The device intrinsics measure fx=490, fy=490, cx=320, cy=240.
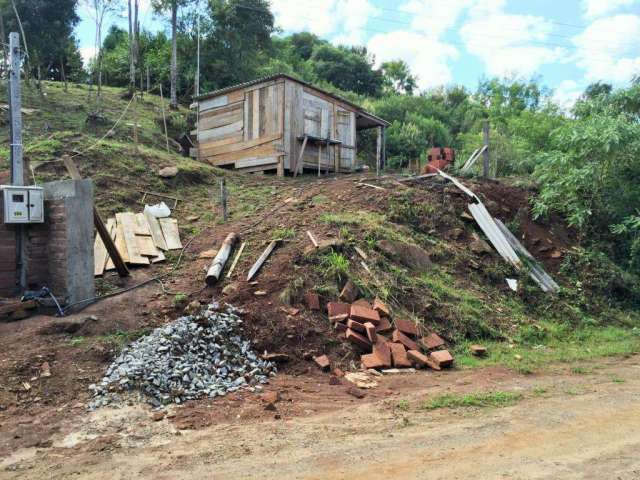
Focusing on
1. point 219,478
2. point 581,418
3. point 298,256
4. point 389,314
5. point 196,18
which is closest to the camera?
point 219,478

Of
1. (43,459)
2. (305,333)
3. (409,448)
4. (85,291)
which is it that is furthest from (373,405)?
(85,291)

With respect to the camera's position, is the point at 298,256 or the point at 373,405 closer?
the point at 373,405

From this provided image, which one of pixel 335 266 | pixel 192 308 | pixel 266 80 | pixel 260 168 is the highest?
pixel 266 80

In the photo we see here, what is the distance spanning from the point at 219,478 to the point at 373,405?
2.03m

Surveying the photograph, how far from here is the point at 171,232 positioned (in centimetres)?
906

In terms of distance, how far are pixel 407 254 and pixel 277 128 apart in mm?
7531

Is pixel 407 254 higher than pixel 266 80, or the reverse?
pixel 266 80

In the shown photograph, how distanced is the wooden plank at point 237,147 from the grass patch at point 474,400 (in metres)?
11.0

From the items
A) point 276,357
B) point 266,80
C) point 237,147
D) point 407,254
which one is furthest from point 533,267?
point 237,147

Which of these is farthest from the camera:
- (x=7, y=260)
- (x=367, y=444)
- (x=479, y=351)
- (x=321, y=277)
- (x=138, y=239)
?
(x=138, y=239)

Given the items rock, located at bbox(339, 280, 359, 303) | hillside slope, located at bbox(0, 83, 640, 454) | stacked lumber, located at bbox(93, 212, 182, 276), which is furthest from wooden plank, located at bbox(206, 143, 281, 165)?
rock, located at bbox(339, 280, 359, 303)

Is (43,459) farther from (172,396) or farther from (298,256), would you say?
(298,256)

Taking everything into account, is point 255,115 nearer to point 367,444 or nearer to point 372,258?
point 372,258

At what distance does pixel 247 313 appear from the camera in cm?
657
